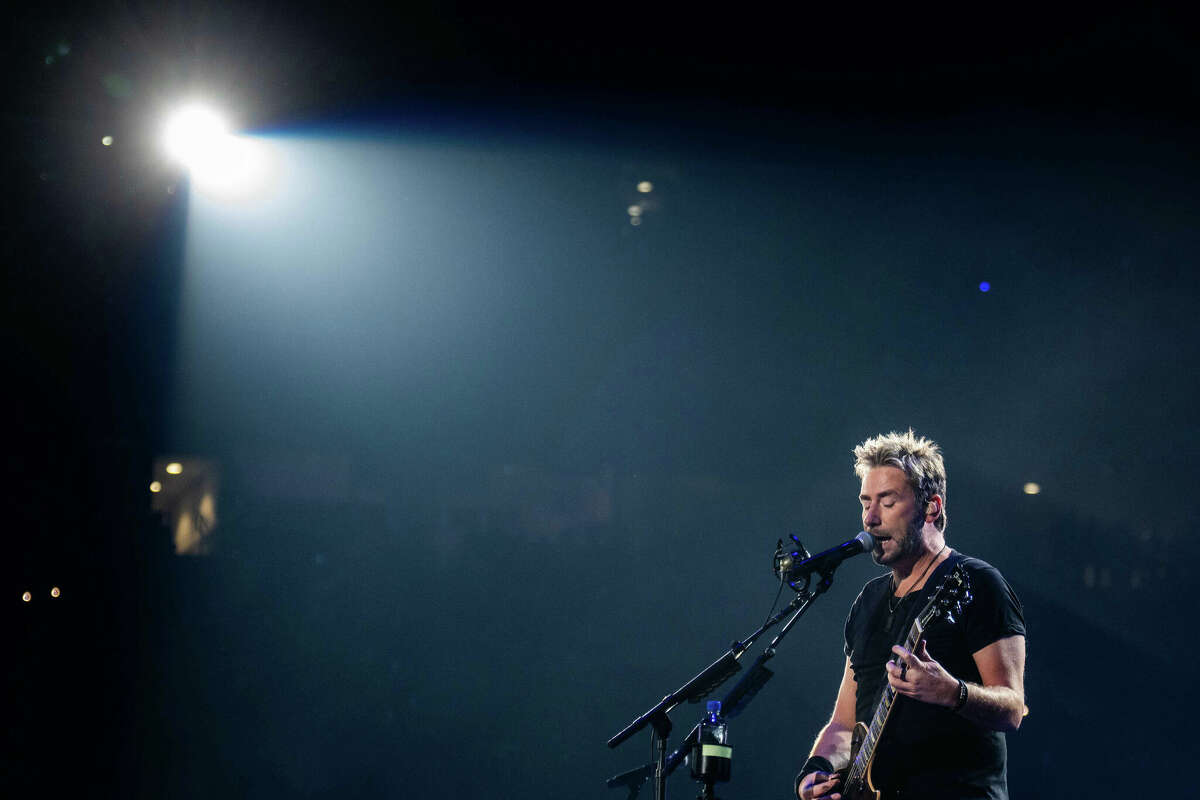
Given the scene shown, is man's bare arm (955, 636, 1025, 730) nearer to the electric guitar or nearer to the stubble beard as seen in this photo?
the electric guitar

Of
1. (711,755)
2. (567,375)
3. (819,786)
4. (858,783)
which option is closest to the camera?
(858,783)

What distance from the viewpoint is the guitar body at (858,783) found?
8.13 feet

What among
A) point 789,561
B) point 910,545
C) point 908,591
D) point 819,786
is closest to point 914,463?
point 910,545

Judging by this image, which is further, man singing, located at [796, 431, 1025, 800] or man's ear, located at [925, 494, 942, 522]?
man's ear, located at [925, 494, 942, 522]

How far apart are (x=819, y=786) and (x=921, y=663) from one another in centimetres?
79

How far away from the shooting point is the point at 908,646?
2510mm

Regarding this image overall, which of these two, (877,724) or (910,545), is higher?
(910,545)

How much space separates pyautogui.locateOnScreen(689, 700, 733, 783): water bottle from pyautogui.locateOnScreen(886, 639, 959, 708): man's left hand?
3.40 feet

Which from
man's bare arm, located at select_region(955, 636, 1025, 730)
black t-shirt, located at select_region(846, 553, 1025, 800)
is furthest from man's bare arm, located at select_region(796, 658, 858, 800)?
man's bare arm, located at select_region(955, 636, 1025, 730)

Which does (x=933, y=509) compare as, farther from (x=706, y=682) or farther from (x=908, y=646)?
(x=706, y=682)

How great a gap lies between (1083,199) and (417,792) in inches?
236

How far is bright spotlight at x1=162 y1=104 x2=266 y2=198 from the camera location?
540 centimetres

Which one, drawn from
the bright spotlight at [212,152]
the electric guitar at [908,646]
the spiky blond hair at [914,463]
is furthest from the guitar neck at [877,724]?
the bright spotlight at [212,152]

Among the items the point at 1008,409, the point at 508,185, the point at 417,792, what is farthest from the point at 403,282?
the point at 1008,409
